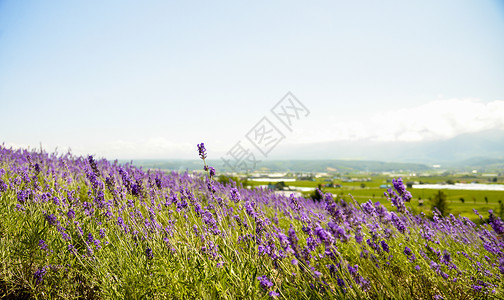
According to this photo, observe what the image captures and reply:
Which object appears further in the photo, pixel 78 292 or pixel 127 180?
pixel 127 180

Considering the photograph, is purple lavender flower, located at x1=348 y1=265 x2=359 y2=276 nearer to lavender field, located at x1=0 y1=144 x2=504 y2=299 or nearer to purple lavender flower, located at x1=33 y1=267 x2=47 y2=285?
lavender field, located at x1=0 y1=144 x2=504 y2=299

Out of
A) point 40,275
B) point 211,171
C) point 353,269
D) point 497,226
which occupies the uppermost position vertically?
point 211,171

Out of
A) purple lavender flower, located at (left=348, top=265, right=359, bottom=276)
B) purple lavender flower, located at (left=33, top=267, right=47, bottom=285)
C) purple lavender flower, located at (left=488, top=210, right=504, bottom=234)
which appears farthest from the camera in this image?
purple lavender flower, located at (left=33, top=267, right=47, bottom=285)

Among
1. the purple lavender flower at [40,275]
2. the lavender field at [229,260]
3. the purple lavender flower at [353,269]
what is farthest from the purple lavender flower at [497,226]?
the purple lavender flower at [40,275]

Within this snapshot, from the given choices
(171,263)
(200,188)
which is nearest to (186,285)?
(171,263)

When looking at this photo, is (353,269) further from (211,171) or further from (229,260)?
(211,171)

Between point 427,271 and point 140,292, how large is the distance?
2574mm

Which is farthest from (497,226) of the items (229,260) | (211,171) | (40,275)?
(40,275)

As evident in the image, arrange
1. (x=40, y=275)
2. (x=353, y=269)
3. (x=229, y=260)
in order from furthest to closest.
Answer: (x=40, y=275)
(x=229, y=260)
(x=353, y=269)

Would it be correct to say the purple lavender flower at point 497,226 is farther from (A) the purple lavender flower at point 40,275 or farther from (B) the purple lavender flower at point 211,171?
(A) the purple lavender flower at point 40,275

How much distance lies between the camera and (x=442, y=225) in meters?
4.10

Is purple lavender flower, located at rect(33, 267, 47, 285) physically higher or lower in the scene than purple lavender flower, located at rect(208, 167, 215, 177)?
lower

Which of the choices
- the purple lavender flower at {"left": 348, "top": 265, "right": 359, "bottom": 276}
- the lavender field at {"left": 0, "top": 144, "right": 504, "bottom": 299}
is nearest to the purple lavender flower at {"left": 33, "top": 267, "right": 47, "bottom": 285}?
the lavender field at {"left": 0, "top": 144, "right": 504, "bottom": 299}

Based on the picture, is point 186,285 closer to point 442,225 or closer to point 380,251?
point 380,251
